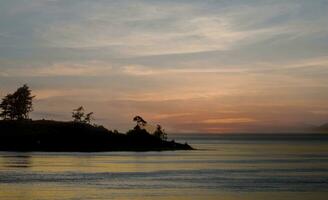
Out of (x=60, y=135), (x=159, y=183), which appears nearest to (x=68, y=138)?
(x=60, y=135)

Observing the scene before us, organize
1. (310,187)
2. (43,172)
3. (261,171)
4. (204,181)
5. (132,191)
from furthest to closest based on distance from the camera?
(261,171) < (43,172) < (204,181) < (310,187) < (132,191)

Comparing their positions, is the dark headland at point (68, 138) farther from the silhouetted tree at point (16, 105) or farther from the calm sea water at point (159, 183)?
the calm sea water at point (159, 183)

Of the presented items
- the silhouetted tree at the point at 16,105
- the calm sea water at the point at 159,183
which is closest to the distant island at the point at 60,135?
the silhouetted tree at the point at 16,105

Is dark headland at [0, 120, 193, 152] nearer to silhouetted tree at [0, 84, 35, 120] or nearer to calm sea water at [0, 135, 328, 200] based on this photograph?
silhouetted tree at [0, 84, 35, 120]

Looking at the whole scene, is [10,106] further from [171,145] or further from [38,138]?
[171,145]

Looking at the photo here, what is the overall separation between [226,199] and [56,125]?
4321 inches

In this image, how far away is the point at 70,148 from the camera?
146m

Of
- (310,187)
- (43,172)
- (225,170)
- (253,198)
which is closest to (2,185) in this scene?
(43,172)

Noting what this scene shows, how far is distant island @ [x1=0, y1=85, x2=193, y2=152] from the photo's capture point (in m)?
146

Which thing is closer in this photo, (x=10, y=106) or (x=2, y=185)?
(x=2, y=185)

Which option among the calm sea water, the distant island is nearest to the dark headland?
the distant island

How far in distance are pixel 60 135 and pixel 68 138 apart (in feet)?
6.76

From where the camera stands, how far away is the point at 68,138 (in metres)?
149

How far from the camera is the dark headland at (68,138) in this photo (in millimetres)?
145750
